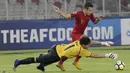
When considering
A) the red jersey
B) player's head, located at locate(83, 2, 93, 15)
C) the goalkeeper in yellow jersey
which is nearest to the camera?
the goalkeeper in yellow jersey

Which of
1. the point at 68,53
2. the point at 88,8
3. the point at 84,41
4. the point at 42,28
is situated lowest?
the point at 42,28

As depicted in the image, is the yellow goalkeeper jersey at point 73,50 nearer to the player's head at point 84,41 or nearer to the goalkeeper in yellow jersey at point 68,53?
the goalkeeper in yellow jersey at point 68,53

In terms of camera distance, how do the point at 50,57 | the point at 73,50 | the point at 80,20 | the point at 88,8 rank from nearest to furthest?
the point at 73,50
the point at 50,57
the point at 88,8
the point at 80,20

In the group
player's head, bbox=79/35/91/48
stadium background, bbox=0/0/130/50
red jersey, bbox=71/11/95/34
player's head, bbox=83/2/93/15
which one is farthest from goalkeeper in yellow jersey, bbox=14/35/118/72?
stadium background, bbox=0/0/130/50

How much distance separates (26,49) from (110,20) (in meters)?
5.39

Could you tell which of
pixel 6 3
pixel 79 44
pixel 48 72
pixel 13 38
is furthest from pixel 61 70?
pixel 6 3

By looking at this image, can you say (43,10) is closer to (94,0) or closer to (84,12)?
(94,0)

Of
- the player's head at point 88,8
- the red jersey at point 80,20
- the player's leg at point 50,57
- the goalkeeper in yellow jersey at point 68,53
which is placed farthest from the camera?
the red jersey at point 80,20

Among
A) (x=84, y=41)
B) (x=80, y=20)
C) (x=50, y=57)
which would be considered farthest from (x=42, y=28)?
(x=84, y=41)

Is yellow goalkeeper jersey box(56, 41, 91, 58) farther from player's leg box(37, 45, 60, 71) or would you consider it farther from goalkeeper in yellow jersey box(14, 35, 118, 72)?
player's leg box(37, 45, 60, 71)

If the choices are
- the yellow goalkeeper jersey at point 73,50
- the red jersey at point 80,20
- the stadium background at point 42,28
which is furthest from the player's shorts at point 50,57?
the stadium background at point 42,28

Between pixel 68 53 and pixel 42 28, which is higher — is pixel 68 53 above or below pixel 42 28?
above

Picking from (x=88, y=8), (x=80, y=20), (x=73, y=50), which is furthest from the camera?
(x=80, y=20)

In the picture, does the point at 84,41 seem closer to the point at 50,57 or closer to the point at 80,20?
the point at 50,57
